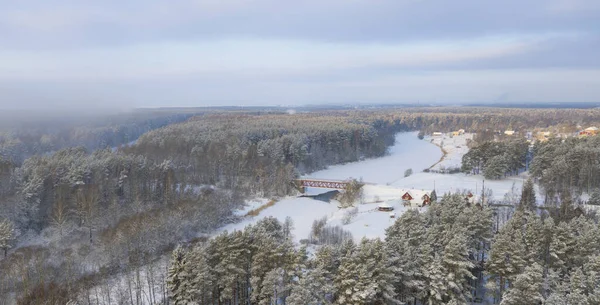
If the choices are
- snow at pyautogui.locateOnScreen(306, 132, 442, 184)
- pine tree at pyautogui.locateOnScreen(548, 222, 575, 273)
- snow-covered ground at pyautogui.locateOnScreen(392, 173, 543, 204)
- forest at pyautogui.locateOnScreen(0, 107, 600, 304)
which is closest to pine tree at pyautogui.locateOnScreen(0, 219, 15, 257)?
forest at pyautogui.locateOnScreen(0, 107, 600, 304)

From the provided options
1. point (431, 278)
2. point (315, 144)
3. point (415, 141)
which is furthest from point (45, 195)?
point (415, 141)

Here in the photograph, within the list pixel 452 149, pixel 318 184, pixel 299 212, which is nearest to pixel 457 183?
pixel 318 184

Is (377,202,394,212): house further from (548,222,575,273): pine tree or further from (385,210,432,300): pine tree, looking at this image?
(548,222,575,273): pine tree

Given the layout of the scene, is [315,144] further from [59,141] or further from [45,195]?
[45,195]

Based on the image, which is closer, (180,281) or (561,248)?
(180,281)

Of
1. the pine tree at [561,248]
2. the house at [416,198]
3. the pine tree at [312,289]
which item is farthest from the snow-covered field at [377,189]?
the pine tree at [561,248]

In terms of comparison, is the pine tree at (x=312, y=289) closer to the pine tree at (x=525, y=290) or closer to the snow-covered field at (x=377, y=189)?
the pine tree at (x=525, y=290)

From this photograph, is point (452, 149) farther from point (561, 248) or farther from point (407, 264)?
point (407, 264)

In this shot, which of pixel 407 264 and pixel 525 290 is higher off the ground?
pixel 407 264
